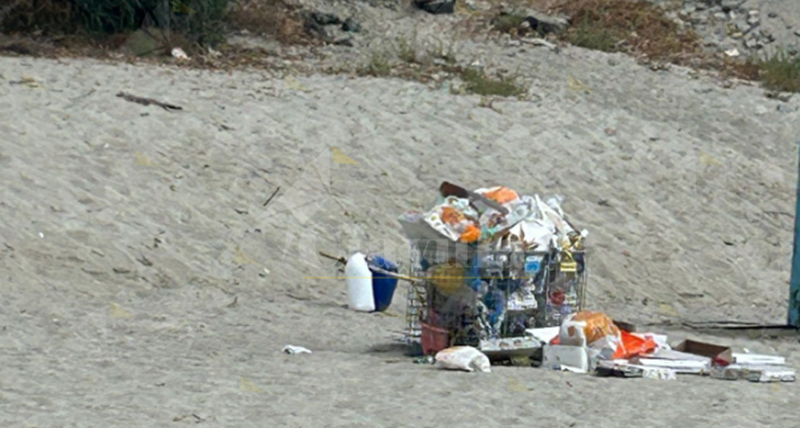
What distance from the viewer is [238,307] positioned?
8227 millimetres

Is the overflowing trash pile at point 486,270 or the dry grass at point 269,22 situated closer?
the overflowing trash pile at point 486,270

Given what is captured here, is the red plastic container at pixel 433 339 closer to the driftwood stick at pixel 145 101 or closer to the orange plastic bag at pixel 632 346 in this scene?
the orange plastic bag at pixel 632 346

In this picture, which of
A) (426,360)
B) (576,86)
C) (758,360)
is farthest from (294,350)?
Answer: (576,86)

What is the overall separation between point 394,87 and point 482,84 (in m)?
Answer: 0.97

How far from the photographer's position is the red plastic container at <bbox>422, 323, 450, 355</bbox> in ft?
21.7

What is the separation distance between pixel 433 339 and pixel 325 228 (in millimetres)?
3363

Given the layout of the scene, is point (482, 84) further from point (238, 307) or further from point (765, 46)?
point (238, 307)

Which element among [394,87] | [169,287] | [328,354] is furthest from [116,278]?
[394,87]

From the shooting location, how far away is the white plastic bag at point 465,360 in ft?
20.5

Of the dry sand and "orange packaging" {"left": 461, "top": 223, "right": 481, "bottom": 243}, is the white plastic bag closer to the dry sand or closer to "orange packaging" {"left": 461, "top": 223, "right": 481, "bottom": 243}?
the dry sand

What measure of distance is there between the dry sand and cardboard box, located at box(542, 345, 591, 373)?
0.18 metres

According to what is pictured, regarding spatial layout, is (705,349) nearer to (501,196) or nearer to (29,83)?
(501,196)

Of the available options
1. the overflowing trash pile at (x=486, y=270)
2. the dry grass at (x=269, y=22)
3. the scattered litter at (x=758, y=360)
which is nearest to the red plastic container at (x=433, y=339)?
the overflowing trash pile at (x=486, y=270)

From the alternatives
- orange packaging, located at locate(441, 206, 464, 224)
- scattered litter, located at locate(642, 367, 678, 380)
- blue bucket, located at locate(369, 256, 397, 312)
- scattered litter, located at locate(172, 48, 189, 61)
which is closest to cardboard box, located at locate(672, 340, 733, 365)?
scattered litter, located at locate(642, 367, 678, 380)
